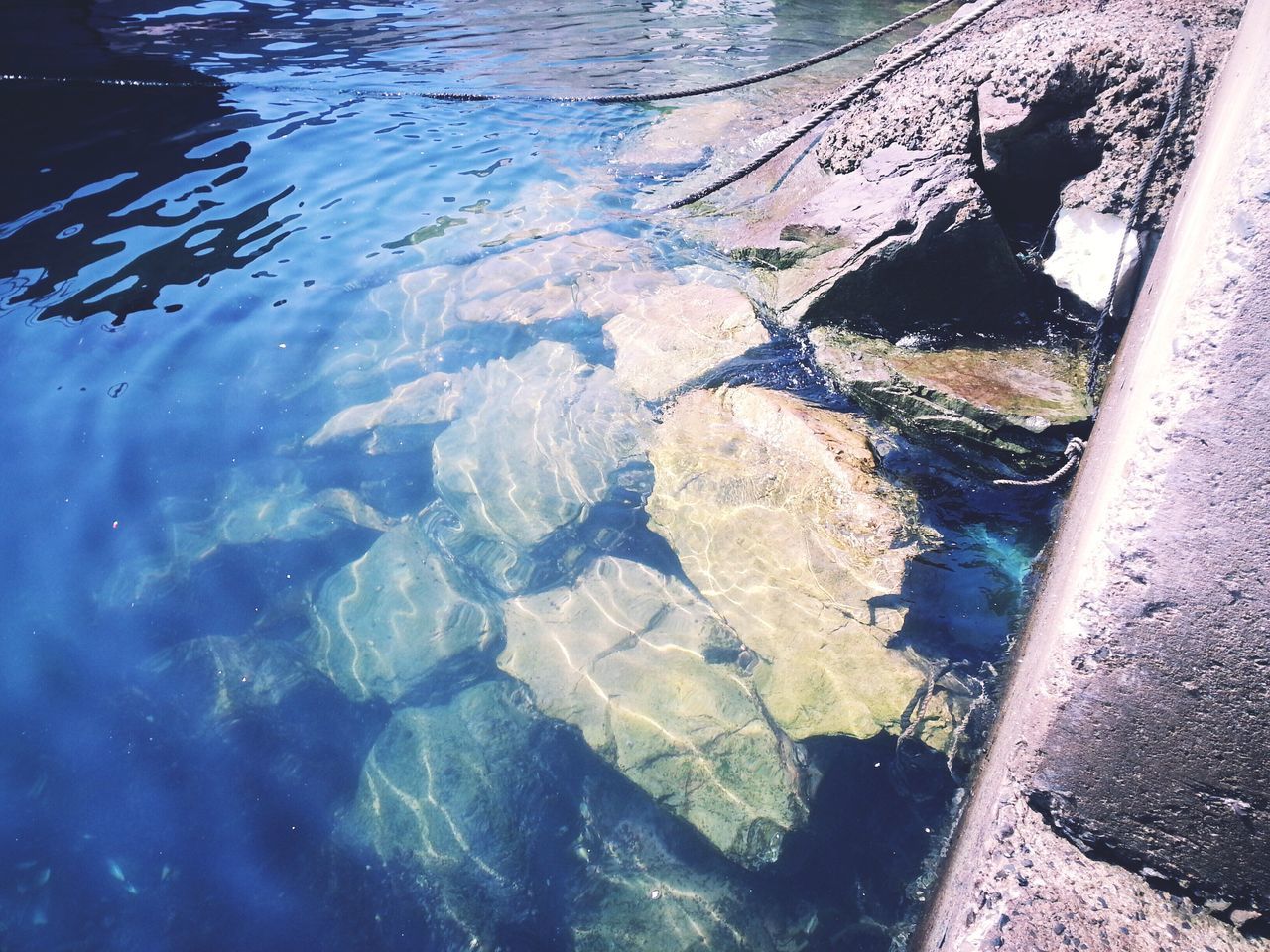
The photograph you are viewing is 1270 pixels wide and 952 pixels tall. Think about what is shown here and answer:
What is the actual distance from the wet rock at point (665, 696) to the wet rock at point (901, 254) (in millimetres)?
2553

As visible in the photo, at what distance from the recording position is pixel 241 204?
6.90m

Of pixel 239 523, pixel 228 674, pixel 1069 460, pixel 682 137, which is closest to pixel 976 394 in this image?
pixel 1069 460

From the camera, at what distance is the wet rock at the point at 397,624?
3479 mm

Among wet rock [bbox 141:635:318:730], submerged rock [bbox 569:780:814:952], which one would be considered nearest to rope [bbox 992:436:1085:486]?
submerged rock [bbox 569:780:814:952]

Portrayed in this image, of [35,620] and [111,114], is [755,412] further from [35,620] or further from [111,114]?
[111,114]

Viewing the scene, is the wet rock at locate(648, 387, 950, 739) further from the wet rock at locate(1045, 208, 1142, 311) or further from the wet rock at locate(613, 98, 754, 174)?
the wet rock at locate(613, 98, 754, 174)

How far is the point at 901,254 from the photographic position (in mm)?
4395

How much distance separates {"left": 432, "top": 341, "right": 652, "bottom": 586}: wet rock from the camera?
4066 mm

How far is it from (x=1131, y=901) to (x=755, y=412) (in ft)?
9.70

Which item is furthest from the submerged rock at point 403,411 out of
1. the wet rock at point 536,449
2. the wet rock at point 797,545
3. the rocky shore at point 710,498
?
the wet rock at point 797,545

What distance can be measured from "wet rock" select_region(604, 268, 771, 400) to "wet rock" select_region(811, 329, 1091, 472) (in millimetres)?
755

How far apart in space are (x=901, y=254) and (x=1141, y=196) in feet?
4.41

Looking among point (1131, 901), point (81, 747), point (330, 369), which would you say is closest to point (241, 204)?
point (330, 369)

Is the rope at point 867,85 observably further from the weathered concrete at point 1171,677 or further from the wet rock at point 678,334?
the weathered concrete at point 1171,677
